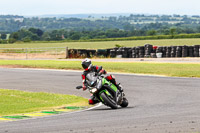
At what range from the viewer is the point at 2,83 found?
90.2 feet

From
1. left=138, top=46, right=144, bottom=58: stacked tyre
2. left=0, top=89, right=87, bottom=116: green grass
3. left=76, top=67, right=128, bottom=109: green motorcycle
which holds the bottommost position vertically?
left=0, top=89, right=87, bottom=116: green grass

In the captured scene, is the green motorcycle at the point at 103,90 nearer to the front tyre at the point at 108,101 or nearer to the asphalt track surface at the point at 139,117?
the front tyre at the point at 108,101

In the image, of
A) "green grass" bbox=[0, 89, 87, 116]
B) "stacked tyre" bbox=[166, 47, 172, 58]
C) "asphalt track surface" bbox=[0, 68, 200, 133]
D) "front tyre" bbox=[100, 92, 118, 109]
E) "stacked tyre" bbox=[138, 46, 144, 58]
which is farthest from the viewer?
"stacked tyre" bbox=[138, 46, 144, 58]

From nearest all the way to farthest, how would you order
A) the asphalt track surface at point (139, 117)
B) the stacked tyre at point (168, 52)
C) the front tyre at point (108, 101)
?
the asphalt track surface at point (139, 117)
the front tyre at point (108, 101)
the stacked tyre at point (168, 52)

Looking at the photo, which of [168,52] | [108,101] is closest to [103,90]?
[108,101]

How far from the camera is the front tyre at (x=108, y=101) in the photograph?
1461 centimetres

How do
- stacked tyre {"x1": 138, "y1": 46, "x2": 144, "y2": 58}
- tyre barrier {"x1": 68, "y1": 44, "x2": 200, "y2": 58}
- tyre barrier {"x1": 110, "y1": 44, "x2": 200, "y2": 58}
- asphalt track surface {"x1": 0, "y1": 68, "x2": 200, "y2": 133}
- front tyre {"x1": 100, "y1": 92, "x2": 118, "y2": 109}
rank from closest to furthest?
asphalt track surface {"x1": 0, "y1": 68, "x2": 200, "y2": 133}
front tyre {"x1": 100, "y1": 92, "x2": 118, "y2": 109}
tyre barrier {"x1": 110, "y1": 44, "x2": 200, "y2": 58}
tyre barrier {"x1": 68, "y1": 44, "x2": 200, "y2": 58}
stacked tyre {"x1": 138, "y1": 46, "x2": 144, "y2": 58}

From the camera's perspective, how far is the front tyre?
14.6 metres

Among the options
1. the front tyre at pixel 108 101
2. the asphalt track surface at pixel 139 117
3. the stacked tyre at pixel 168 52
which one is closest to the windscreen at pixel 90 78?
the front tyre at pixel 108 101

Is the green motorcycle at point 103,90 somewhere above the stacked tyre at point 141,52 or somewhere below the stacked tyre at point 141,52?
above

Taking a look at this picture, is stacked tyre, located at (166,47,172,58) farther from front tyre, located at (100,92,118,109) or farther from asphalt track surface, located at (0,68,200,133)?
front tyre, located at (100,92,118,109)

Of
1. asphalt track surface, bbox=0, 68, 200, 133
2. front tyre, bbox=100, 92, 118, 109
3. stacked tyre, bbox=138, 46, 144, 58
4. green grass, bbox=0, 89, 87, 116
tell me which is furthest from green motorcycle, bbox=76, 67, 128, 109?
stacked tyre, bbox=138, 46, 144, 58

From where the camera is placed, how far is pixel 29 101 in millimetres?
18500

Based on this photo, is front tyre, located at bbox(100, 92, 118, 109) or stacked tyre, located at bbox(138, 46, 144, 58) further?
stacked tyre, located at bbox(138, 46, 144, 58)
